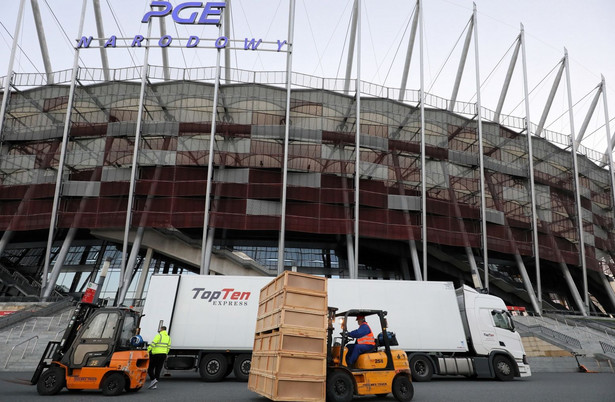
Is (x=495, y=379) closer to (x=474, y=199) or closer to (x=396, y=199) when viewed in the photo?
(x=396, y=199)

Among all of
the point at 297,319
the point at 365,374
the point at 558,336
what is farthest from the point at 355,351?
the point at 558,336

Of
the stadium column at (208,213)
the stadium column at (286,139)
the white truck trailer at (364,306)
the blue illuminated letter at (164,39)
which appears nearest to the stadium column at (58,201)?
the blue illuminated letter at (164,39)

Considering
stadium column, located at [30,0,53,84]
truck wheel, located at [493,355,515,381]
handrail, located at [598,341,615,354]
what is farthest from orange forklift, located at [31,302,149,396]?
stadium column, located at [30,0,53,84]

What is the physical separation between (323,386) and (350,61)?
40606 millimetres

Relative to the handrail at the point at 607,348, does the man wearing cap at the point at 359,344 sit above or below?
below

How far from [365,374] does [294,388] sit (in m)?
2.09

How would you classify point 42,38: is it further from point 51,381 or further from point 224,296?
point 51,381

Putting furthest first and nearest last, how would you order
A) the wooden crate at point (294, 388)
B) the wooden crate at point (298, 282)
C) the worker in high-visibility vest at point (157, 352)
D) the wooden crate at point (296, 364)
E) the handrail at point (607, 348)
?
the handrail at point (607, 348) → the worker in high-visibility vest at point (157, 352) → the wooden crate at point (298, 282) → the wooden crate at point (296, 364) → the wooden crate at point (294, 388)

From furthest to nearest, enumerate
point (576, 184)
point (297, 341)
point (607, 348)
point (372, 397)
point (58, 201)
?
point (576, 184)
point (58, 201)
point (607, 348)
point (372, 397)
point (297, 341)

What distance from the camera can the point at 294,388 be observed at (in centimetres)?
1007

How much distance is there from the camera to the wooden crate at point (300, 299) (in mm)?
10555

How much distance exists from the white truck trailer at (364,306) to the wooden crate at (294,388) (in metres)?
7.11

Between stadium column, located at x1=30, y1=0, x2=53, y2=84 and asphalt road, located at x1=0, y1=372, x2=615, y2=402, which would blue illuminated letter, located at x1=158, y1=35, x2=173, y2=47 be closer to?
stadium column, located at x1=30, y1=0, x2=53, y2=84

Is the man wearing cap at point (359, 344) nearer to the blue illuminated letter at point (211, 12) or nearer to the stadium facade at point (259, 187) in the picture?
the stadium facade at point (259, 187)
